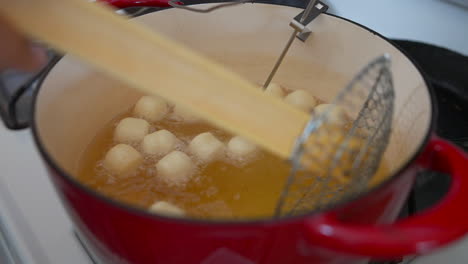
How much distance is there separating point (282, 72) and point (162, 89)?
0.39 m

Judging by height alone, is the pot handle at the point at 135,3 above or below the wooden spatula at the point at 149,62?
below

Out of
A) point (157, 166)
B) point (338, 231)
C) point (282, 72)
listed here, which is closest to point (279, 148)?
point (338, 231)

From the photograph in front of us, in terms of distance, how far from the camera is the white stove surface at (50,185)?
499mm

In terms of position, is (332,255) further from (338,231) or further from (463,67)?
(463,67)

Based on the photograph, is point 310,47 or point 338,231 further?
point 310,47

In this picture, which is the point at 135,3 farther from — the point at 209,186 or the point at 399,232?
the point at 399,232

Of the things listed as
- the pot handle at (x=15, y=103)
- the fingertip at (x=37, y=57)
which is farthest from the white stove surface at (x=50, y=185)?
the fingertip at (x=37, y=57)

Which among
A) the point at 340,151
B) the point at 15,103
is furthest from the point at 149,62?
the point at 15,103

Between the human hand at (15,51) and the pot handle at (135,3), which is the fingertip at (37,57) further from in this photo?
the pot handle at (135,3)

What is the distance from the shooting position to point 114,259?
395 millimetres

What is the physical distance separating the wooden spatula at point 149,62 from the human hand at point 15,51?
81mm

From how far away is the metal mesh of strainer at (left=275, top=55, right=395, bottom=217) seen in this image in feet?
1.12

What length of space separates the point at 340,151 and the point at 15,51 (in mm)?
320

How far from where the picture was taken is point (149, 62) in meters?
0.33
